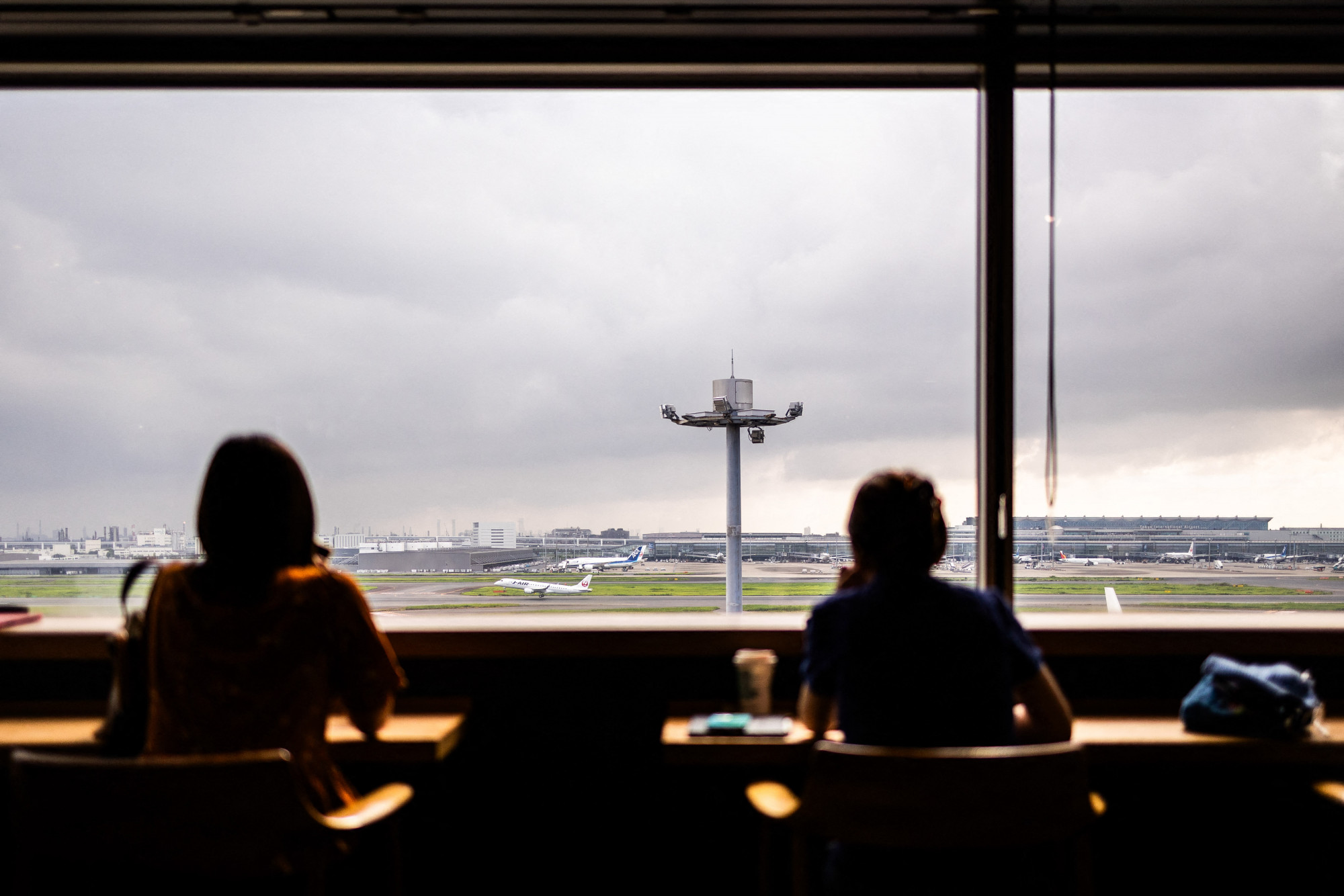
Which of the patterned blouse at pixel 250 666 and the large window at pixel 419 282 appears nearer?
the patterned blouse at pixel 250 666

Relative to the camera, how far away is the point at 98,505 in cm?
265

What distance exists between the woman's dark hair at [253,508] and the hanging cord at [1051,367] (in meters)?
1.99

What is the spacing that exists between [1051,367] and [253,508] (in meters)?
2.12

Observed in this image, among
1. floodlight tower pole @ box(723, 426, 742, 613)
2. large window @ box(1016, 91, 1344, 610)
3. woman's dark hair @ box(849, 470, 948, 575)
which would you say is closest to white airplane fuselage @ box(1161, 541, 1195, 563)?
large window @ box(1016, 91, 1344, 610)

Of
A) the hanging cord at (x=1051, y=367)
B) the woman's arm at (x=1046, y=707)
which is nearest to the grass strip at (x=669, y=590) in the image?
the hanging cord at (x=1051, y=367)

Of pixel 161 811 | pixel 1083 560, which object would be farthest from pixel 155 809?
pixel 1083 560

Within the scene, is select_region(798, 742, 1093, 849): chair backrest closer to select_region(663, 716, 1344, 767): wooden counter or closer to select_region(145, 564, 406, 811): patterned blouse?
select_region(663, 716, 1344, 767): wooden counter

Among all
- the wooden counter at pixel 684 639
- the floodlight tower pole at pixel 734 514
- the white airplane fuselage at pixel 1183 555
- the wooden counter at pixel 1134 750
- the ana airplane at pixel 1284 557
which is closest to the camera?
the wooden counter at pixel 1134 750

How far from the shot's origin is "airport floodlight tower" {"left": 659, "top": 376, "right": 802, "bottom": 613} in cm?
1569

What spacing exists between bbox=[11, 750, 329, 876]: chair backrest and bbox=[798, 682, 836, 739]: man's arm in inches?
34.3

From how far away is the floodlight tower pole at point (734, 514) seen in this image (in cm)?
1672

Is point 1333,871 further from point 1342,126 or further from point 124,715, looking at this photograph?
point 124,715

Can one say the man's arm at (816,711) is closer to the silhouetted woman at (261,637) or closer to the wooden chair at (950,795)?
the wooden chair at (950,795)

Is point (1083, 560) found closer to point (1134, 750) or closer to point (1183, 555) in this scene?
point (1134, 750)
